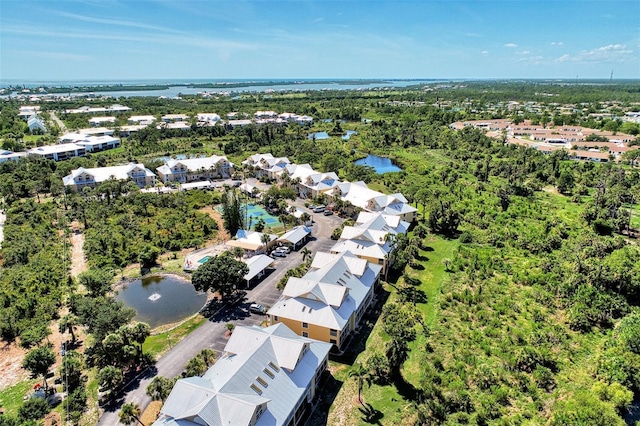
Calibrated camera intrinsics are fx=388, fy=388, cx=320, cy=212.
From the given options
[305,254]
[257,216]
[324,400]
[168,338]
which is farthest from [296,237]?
[324,400]

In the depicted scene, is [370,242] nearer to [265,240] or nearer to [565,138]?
[265,240]

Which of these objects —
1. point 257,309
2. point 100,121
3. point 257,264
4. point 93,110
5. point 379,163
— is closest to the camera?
point 257,309

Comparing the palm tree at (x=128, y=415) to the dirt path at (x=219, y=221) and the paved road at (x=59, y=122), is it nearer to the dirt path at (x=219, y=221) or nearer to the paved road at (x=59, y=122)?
the dirt path at (x=219, y=221)

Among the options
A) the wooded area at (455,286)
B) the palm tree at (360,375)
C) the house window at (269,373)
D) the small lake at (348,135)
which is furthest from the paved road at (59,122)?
the palm tree at (360,375)

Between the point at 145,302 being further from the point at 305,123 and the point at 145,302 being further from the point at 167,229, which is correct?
the point at 305,123

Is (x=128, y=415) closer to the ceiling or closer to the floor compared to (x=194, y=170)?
closer to the floor

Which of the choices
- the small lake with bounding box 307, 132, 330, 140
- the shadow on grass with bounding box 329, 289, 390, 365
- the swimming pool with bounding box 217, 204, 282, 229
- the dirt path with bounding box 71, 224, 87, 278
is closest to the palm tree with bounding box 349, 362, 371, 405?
the shadow on grass with bounding box 329, 289, 390, 365
